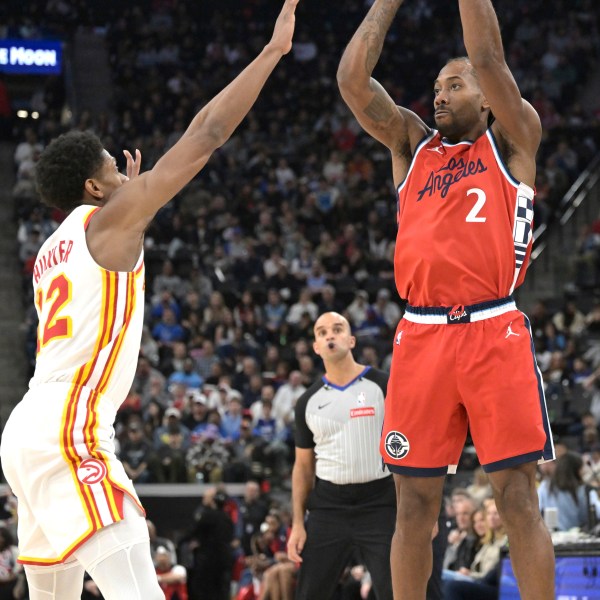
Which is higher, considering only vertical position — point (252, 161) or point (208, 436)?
point (252, 161)

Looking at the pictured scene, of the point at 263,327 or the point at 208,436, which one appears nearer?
the point at 208,436

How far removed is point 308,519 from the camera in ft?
25.0

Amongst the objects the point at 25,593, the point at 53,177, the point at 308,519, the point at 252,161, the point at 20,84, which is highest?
the point at 20,84

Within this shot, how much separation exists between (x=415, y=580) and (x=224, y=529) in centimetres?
766

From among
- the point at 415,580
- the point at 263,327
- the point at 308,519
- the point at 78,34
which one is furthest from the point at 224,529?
the point at 78,34

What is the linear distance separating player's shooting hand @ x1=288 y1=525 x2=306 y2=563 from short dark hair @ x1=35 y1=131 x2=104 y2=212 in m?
3.50

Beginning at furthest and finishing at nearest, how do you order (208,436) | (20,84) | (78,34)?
(78,34), (20,84), (208,436)

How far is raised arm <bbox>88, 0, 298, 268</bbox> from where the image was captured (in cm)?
439

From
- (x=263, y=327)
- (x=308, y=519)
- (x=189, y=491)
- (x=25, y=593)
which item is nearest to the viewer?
(x=308, y=519)

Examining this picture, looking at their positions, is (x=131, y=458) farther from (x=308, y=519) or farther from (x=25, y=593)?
(x=308, y=519)

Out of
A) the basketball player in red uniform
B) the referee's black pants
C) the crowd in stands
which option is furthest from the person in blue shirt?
the basketball player in red uniform

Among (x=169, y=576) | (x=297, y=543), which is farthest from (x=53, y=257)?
(x=169, y=576)

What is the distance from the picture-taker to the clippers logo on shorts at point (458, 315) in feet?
15.8

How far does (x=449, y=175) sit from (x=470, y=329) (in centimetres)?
67
